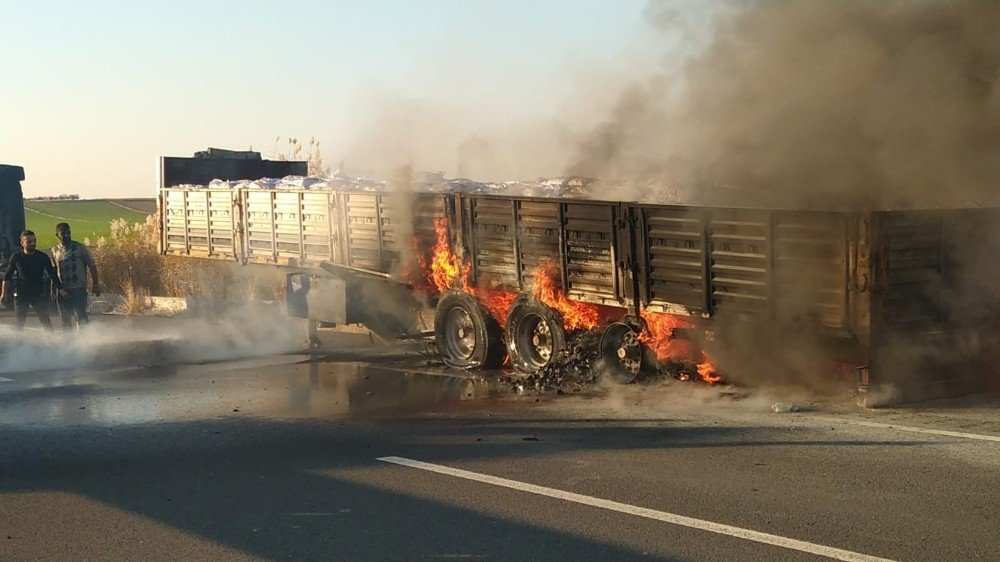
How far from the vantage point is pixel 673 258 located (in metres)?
11.3

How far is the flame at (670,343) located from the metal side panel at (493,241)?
6.55 feet

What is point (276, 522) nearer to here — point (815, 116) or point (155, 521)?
point (155, 521)

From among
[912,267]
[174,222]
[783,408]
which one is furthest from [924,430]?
[174,222]

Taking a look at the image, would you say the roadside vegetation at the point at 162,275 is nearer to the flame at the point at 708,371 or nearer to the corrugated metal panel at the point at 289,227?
the corrugated metal panel at the point at 289,227

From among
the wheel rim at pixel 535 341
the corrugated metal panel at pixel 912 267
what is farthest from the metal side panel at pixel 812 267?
the wheel rim at pixel 535 341

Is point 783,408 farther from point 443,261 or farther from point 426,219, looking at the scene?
point 426,219

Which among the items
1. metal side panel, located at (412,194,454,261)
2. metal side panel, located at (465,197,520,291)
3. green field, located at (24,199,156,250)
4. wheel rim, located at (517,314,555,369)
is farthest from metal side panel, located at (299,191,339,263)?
green field, located at (24,199,156,250)

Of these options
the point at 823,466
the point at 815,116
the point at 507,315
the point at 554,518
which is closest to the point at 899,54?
the point at 815,116

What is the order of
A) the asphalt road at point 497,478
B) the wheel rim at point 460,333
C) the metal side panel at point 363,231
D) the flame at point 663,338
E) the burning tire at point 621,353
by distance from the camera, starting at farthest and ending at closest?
the metal side panel at point 363,231 < the wheel rim at point 460,333 < the burning tire at point 621,353 < the flame at point 663,338 < the asphalt road at point 497,478

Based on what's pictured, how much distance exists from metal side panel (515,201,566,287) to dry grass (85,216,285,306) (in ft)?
18.8

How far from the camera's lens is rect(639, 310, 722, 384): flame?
11461 millimetres

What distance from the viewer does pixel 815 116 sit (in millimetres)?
12867

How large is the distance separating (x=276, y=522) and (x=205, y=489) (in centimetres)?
110

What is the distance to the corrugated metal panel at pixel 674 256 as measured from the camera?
36.2 ft
